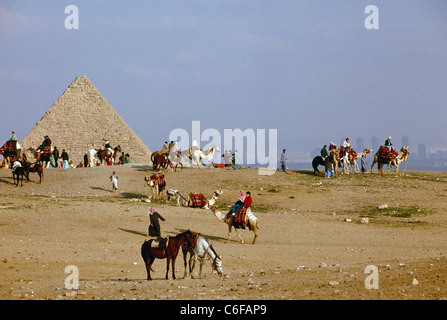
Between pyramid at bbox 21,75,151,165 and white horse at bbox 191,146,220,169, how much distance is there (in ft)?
140

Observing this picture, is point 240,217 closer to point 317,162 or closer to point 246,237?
point 246,237

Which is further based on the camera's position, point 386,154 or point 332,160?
point 386,154

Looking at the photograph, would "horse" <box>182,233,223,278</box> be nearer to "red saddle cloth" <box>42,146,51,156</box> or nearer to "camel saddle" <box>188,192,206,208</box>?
"camel saddle" <box>188,192,206,208</box>

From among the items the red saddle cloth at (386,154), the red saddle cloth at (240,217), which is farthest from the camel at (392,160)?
the red saddle cloth at (240,217)

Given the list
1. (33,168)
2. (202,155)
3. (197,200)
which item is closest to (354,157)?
(202,155)

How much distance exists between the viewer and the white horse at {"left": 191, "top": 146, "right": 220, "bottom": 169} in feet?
142

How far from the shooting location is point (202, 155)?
44.0 meters

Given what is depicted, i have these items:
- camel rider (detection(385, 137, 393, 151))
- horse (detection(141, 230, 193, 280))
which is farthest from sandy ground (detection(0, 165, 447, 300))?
camel rider (detection(385, 137, 393, 151))

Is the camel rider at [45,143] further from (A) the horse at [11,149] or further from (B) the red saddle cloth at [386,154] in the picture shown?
(B) the red saddle cloth at [386,154]

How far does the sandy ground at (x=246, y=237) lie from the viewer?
42.1 feet

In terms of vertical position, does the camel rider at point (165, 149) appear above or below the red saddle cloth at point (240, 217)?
above

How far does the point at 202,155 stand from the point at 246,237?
2186 cm

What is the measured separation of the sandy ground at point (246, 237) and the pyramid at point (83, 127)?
1933 inches

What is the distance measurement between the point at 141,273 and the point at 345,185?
2217 cm
